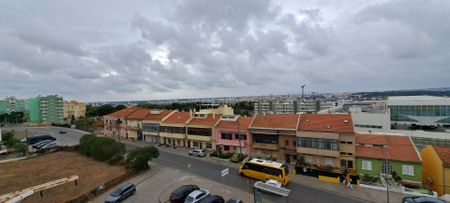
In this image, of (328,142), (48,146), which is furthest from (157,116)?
(328,142)

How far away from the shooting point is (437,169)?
969 inches

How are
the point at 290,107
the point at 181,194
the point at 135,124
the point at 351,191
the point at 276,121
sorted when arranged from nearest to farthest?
the point at 181,194
the point at 351,191
the point at 276,121
the point at 135,124
the point at 290,107

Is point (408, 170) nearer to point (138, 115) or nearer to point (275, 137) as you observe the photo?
point (275, 137)

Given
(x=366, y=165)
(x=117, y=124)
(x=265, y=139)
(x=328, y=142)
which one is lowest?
(x=366, y=165)

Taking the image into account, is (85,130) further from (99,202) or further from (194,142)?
(99,202)

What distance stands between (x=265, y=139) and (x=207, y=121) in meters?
13.9

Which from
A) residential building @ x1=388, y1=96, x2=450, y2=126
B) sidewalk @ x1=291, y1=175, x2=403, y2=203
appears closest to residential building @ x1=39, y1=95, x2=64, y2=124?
sidewalk @ x1=291, y1=175, x2=403, y2=203

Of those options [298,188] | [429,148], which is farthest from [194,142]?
[429,148]

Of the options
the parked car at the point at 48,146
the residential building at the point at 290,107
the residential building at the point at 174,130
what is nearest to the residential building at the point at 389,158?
the residential building at the point at 174,130

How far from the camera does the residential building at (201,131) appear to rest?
139ft

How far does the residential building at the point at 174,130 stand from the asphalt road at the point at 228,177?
5.24 metres

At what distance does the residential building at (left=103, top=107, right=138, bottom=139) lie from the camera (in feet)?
192

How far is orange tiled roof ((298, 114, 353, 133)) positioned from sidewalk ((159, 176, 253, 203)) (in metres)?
13.3

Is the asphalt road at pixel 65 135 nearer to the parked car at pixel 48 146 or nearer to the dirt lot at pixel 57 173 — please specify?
the parked car at pixel 48 146
